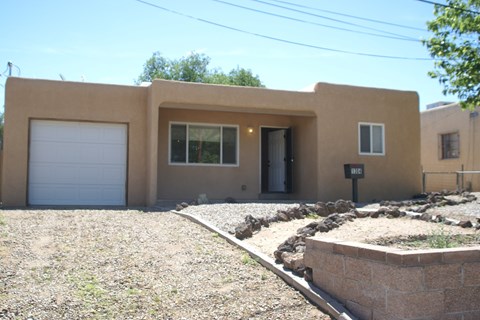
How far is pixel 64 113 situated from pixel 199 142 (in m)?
4.16

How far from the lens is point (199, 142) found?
637 inches

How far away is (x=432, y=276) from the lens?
495cm

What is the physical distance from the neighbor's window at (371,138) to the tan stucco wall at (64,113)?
269 inches

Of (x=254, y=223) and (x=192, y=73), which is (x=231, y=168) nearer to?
(x=254, y=223)

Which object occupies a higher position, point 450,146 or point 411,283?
point 450,146

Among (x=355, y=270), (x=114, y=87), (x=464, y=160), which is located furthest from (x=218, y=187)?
(x=464, y=160)

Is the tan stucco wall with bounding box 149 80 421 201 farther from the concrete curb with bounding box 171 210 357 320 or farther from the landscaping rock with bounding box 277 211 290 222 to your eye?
the concrete curb with bounding box 171 210 357 320

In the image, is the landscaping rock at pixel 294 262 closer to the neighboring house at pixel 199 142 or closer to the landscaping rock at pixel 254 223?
the landscaping rock at pixel 254 223

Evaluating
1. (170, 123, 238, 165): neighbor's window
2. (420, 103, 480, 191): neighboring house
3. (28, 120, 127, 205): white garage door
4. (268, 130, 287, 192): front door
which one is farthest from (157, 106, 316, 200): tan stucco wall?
(420, 103, 480, 191): neighboring house

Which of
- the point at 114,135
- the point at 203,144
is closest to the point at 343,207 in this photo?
the point at 203,144

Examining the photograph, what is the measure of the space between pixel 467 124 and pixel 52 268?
21.0 meters

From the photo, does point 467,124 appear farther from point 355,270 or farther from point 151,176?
point 355,270

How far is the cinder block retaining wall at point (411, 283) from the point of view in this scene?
15.9 feet

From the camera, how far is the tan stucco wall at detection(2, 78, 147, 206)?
1372cm
